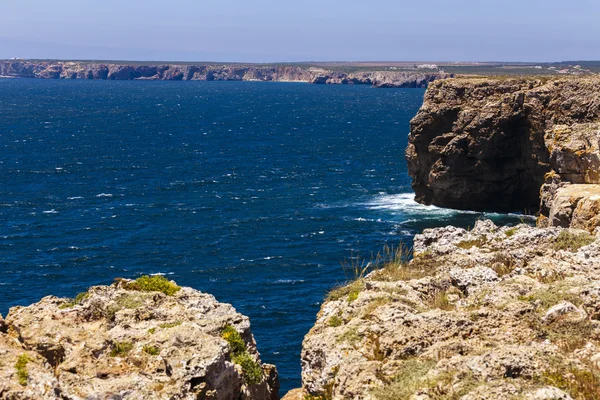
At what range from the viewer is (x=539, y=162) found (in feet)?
244

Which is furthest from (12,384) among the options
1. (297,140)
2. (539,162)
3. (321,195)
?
(297,140)

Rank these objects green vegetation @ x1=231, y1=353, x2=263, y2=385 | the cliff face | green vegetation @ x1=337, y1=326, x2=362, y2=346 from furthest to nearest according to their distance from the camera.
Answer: the cliff face → green vegetation @ x1=231, y1=353, x2=263, y2=385 → green vegetation @ x1=337, y1=326, x2=362, y2=346

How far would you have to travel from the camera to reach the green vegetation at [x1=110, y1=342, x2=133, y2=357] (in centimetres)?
1764

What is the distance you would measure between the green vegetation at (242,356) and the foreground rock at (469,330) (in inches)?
50.6

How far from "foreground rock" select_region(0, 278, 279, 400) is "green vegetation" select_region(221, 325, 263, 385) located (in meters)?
0.03

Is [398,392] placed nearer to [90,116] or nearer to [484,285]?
[484,285]

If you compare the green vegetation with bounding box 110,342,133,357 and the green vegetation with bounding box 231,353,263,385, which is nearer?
the green vegetation with bounding box 110,342,133,357

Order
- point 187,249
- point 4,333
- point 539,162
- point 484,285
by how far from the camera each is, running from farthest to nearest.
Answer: point 539,162 < point 187,249 < point 484,285 < point 4,333

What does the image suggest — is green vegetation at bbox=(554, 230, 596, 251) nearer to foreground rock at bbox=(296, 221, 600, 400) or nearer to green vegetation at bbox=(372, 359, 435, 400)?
foreground rock at bbox=(296, 221, 600, 400)

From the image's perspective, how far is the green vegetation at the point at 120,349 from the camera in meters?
17.6

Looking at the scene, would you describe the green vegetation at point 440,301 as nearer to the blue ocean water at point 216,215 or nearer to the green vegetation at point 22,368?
the green vegetation at point 22,368

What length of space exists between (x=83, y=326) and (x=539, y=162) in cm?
6311

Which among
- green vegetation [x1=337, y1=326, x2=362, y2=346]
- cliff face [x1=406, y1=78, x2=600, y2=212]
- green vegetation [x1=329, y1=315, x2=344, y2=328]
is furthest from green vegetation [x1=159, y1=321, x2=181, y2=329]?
cliff face [x1=406, y1=78, x2=600, y2=212]

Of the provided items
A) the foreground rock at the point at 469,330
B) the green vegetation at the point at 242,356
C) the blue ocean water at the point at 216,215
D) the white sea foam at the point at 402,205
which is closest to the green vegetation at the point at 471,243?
the foreground rock at the point at 469,330
